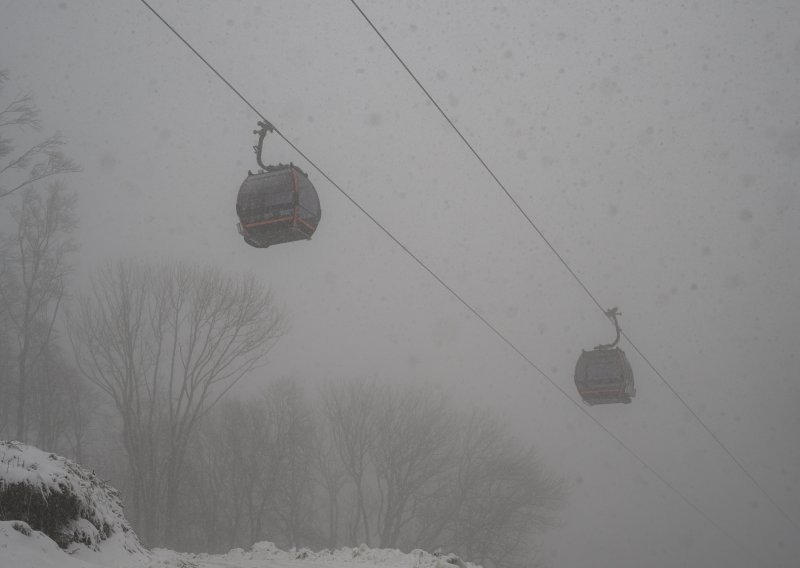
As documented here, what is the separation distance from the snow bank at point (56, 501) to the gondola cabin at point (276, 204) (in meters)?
5.16

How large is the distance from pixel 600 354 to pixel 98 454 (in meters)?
36.6

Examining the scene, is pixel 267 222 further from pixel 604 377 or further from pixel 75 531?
pixel 604 377

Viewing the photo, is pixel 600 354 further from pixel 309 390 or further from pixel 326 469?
pixel 309 390

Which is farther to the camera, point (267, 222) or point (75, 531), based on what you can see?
point (267, 222)

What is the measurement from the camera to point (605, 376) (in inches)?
777

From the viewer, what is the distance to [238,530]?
37688 millimetres

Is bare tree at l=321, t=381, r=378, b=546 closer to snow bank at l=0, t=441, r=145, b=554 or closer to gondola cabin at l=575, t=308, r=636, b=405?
gondola cabin at l=575, t=308, r=636, b=405

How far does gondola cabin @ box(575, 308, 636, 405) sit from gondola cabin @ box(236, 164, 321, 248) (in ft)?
38.0

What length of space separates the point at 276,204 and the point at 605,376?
12.7 metres

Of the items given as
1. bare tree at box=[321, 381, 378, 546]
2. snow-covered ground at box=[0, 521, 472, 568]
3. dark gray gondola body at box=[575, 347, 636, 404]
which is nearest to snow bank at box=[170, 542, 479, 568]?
snow-covered ground at box=[0, 521, 472, 568]

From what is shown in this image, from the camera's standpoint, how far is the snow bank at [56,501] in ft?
22.4

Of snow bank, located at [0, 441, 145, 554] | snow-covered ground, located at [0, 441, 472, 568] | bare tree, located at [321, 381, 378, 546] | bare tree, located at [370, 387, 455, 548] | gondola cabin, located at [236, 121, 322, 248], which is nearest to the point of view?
snow-covered ground, located at [0, 441, 472, 568]

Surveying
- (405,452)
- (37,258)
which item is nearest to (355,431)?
(405,452)

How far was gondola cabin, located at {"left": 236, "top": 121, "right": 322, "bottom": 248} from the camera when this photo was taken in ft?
38.1
